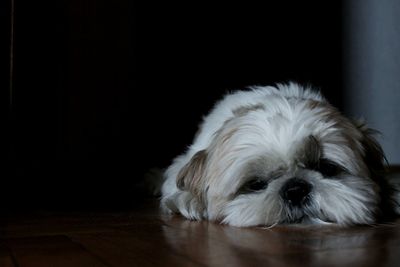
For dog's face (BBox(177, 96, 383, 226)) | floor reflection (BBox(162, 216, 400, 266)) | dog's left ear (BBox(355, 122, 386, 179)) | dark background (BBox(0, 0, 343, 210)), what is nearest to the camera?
floor reflection (BBox(162, 216, 400, 266))

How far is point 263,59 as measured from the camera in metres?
3.58

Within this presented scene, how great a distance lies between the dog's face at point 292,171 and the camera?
1.57 m

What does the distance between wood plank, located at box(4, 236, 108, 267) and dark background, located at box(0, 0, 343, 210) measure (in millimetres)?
769

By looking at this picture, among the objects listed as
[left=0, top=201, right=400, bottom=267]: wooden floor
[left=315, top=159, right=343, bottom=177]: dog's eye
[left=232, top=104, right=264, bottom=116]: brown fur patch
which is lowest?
[left=0, top=201, right=400, bottom=267]: wooden floor

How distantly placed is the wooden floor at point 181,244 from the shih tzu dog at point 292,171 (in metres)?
0.07

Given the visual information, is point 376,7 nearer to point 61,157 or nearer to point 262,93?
point 262,93

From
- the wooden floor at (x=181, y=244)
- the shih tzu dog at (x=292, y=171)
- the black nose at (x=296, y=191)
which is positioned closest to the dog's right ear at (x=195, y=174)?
the shih tzu dog at (x=292, y=171)

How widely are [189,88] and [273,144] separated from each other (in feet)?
6.36

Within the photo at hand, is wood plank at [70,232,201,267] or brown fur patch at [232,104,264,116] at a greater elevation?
brown fur patch at [232,104,264,116]

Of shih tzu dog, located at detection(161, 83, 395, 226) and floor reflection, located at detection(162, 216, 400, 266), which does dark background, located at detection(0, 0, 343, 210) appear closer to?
shih tzu dog, located at detection(161, 83, 395, 226)

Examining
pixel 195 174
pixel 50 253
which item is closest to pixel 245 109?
pixel 195 174

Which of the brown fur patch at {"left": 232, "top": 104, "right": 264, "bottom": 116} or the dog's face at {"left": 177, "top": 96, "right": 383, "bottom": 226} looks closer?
the dog's face at {"left": 177, "top": 96, "right": 383, "bottom": 226}

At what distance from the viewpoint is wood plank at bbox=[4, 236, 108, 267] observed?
1073 mm

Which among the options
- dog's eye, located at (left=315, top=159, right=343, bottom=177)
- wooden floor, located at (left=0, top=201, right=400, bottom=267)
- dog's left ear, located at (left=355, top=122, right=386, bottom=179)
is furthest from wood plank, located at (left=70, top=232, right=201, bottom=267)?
dog's left ear, located at (left=355, top=122, right=386, bottom=179)
